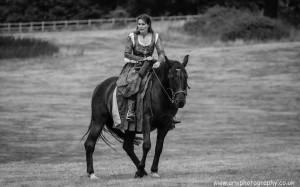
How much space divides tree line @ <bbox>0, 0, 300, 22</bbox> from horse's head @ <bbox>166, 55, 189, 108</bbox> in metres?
72.4

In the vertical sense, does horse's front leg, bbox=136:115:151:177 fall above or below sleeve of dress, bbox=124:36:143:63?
below

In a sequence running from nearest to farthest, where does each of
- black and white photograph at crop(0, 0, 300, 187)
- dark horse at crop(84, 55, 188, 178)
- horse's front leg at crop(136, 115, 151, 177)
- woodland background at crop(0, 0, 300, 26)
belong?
dark horse at crop(84, 55, 188, 178) < horse's front leg at crop(136, 115, 151, 177) < black and white photograph at crop(0, 0, 300, 187) < woodland background at crop(0, 0, 300, 26)

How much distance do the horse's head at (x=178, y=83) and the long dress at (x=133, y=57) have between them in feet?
2.13

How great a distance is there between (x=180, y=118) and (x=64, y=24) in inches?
2011

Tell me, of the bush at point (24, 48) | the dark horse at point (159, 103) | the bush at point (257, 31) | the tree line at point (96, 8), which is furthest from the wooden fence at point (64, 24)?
the dark horse at point (159, 103)

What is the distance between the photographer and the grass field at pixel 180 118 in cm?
1462

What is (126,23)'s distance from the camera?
8250cm

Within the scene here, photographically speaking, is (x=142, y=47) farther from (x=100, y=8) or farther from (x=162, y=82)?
(x=100, y=8)

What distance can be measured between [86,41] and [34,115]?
34.3 metres

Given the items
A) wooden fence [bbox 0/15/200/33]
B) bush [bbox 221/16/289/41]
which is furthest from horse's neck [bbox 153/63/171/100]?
wooden fence [bbox 0/15/200/33]

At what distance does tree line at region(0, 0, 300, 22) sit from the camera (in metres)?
86.7

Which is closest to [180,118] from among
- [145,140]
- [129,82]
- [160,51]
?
[160,51]

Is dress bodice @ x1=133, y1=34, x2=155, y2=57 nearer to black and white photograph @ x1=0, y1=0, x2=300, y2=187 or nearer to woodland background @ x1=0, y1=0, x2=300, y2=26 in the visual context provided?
black and white photograph @ x1=0, y1=0, x2=300, y2=187

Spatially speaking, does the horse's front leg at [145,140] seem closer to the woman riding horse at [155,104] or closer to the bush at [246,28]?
the woman riding horse at [155,104]
